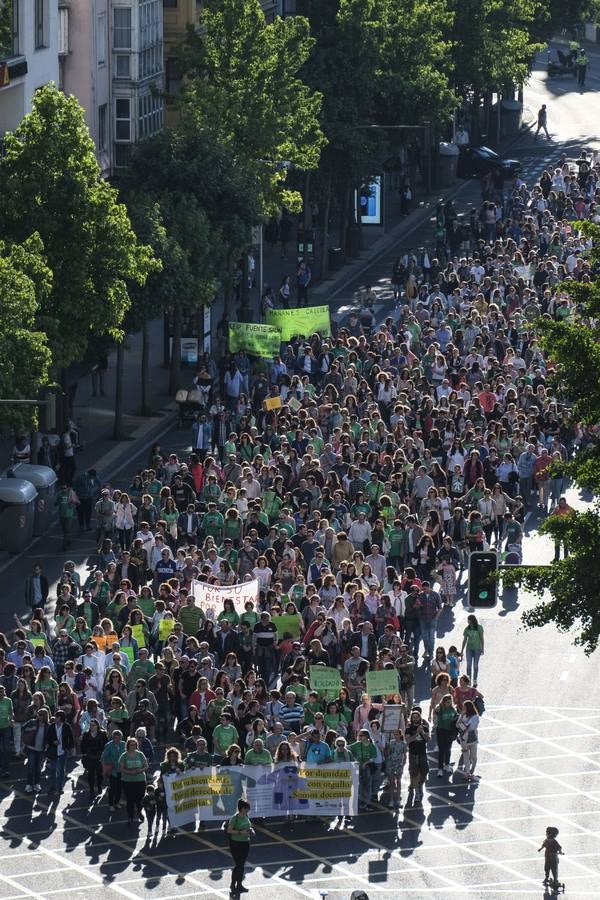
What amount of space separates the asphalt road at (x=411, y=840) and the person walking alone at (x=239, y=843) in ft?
0.74

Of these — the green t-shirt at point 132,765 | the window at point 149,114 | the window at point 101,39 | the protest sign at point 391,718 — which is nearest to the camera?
the green t-shirt at point 132,765

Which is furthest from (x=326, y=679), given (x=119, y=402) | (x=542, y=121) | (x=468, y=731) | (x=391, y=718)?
(x=542, y=121)

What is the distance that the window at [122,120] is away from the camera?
3127 inches

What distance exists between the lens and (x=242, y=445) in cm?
5072

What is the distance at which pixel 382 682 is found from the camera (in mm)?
37656

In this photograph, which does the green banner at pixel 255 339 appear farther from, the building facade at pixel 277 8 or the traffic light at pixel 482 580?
the building facade at pixel 277 8

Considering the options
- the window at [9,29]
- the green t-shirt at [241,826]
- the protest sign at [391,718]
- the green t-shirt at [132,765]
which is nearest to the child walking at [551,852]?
the protest sign at [391,718]

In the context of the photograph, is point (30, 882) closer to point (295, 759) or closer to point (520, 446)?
point (295, 759)

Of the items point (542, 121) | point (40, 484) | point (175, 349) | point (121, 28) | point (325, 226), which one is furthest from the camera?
point (542, 121)

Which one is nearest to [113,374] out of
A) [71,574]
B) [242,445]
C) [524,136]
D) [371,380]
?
[371,380]

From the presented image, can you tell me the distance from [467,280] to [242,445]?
20271 mm

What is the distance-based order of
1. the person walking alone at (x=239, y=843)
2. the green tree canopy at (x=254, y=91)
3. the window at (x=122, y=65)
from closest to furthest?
the person walking alone at (x=239, y=843) < the green tree canopy at (x=254, y=91) < the window at (x=122, y=65)

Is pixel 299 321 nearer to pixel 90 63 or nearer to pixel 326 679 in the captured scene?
pixel 90 63

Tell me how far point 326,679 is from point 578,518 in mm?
5326
